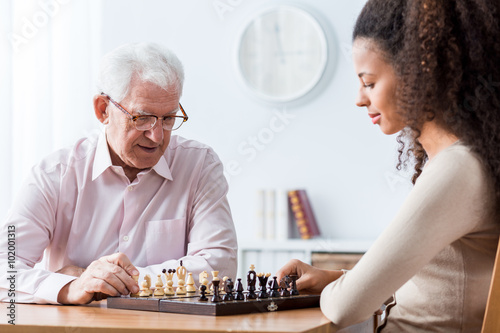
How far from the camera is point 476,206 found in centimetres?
128

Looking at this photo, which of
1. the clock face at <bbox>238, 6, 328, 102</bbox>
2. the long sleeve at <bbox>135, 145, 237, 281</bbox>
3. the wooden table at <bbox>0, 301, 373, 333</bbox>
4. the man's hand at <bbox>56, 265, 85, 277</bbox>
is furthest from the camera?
the clock face at <bbox>238, 6, 328, 102</bbox>

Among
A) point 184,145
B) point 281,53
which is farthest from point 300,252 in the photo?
point 184,145

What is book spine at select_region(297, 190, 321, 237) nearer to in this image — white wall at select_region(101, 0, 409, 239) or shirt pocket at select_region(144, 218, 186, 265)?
white wall at select_region(101, 0, 409, 239)

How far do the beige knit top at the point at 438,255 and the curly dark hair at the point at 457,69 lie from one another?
0.17 ft

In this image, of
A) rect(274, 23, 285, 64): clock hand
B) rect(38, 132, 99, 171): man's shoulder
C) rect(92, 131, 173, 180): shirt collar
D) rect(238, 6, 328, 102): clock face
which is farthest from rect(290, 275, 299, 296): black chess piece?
rect(274, 23, 285, 64): clock hand

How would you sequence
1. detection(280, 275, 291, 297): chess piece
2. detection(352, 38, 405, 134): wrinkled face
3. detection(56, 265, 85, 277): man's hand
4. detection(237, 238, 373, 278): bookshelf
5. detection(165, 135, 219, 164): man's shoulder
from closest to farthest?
detection(352, 38, 405, 134): wrinkled face
detection(280, 275, 291, 297): chess piece
detection(56, 265, 85, 277): man's hand
detection(165, 135, 219, 164): man's shoulder
detection(237, 238, 373, 278): bookshelf

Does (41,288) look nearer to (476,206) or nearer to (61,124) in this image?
(476,206)

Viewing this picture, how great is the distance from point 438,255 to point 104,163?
3.98 ft

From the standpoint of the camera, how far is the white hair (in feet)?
6.95

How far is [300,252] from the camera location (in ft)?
13.0

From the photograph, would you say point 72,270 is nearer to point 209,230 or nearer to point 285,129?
point 209,230

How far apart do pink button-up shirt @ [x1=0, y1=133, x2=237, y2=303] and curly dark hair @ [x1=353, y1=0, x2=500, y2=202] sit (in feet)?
3.11

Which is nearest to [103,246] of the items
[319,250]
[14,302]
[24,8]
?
[14,302]

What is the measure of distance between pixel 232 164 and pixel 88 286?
2.66m
